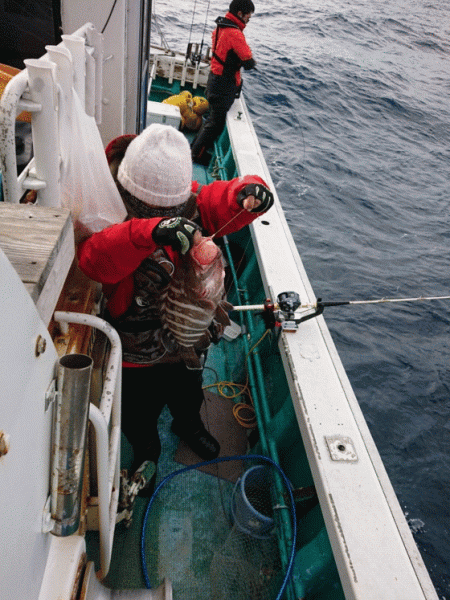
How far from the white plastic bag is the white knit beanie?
108 millimetres

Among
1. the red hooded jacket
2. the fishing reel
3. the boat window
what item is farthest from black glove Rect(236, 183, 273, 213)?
the red hooded jacket

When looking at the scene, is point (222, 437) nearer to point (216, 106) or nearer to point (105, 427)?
point (105, 427)

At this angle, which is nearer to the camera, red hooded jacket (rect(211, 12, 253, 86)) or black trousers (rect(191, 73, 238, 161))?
red hooded jacket (rect(211, 12, 253, 86))

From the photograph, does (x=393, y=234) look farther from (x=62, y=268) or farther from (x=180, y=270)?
(x=62, y=268)

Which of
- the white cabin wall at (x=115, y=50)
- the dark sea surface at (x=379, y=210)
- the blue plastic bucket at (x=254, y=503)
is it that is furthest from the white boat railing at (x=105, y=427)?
the dark sea surface at (x=379, y=210)

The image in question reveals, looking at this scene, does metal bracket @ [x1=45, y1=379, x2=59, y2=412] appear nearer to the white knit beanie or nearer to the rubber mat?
the white knit beanie

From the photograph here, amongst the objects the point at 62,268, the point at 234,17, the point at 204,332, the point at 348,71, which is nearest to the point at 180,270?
the point at 204,332

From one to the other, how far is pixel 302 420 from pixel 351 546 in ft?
2.20

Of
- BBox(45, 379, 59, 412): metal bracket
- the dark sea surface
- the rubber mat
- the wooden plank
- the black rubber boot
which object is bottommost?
the dark sea surface

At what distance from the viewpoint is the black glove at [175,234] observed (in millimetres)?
1611

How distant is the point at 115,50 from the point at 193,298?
229 centimetres

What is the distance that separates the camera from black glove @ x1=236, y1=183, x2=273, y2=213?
220 centimetres

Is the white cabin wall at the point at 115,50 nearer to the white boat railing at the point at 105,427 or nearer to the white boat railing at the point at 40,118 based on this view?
the white boat railing at the point at 40,118

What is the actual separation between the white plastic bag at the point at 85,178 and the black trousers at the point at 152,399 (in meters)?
0.84
